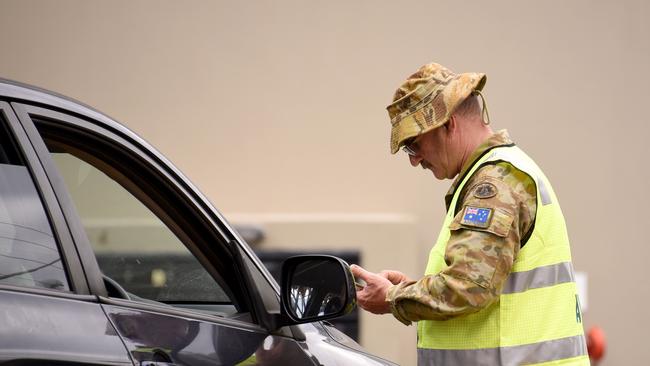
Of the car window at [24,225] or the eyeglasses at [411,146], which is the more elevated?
the eyeglasses at [411,146]

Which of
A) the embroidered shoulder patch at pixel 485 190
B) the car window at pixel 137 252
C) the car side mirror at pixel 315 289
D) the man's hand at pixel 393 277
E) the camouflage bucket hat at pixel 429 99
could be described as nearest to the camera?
the car window at pixel 137 252

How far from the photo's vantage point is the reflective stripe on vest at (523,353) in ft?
10.4

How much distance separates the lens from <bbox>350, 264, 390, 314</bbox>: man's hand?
11.0 ft

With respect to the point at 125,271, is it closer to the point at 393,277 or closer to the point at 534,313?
the point at 393,277

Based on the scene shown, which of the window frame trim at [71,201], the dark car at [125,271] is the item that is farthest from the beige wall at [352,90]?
the window frame trim at [71,201]

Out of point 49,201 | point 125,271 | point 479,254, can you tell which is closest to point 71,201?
point 49,201

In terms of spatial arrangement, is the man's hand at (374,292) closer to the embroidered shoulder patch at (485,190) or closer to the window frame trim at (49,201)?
the embroidered shoulder patch at (485,190)

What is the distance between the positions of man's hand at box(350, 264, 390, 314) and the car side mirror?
32cm

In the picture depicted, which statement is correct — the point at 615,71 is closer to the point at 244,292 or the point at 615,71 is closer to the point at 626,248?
the point at 626,248

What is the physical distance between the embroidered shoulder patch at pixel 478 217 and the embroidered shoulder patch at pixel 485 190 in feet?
0.13

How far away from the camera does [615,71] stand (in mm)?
10062

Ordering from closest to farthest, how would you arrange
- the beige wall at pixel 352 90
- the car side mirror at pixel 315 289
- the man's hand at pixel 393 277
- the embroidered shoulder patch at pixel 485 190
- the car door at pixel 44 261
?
the car door at pixel 44 261, the car side mirror at pixel 315 289, the embroidered shoulder patch at pixel 485 190, the man's hand at pixel 393 277, the beige wall at pixel 352 90

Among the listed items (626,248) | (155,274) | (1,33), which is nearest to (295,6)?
(1,33)

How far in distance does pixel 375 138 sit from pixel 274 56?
3.58ft
